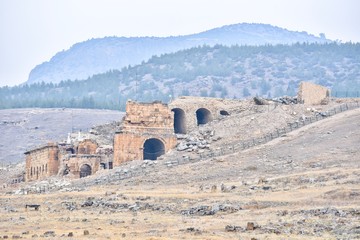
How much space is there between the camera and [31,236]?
45938 mm

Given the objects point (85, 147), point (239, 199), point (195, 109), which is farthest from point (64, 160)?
point (239, 199)

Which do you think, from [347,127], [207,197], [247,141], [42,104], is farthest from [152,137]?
[42,104]

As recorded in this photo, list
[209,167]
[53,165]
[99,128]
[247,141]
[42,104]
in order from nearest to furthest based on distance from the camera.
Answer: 1. [209,167]
2. [247,141]
3. [53,165]
4. [99,128]
5. [42,104]

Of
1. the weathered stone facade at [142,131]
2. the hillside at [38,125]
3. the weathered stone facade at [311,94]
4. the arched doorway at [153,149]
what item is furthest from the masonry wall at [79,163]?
the hillside at [38,125]

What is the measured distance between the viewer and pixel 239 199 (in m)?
55.4

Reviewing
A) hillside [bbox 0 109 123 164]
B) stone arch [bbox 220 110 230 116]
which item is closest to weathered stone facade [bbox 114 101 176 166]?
stone arch [bbox 220 110 230 116]

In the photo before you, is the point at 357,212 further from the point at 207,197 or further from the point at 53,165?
the point at 53,165

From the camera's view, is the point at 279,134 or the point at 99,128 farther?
the point at 99,128

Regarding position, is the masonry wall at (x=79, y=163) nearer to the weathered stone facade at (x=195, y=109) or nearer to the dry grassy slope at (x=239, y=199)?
the weathered stone facade at (x=195, y=109)

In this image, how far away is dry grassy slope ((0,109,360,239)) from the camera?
151ft

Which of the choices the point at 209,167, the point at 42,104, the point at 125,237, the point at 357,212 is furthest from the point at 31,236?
the point at 42,104

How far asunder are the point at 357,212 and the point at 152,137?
3004 centimetres

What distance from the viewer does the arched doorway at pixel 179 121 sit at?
81250 millimetres

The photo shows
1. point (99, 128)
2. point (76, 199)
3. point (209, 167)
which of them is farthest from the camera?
point (99, 128)
